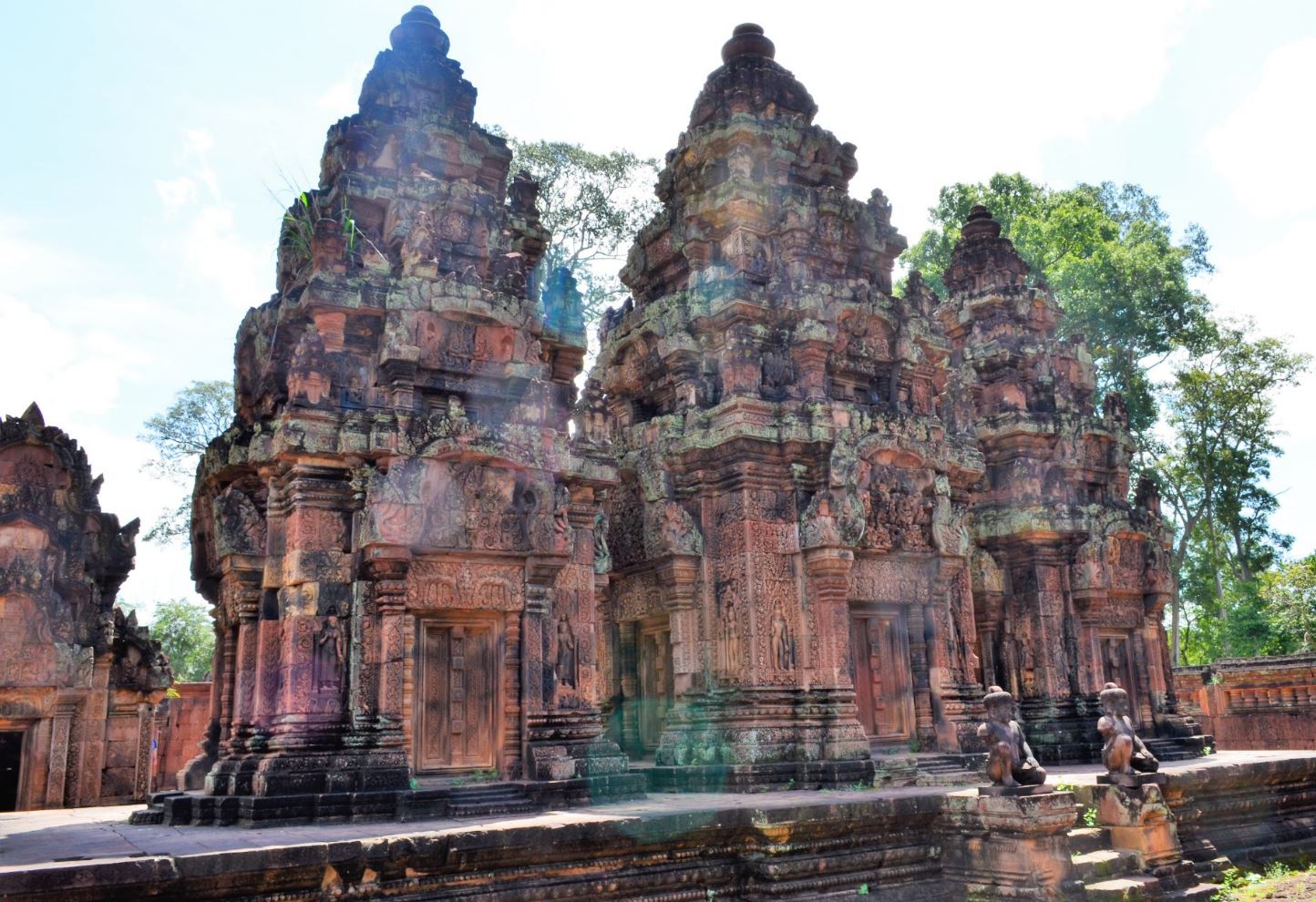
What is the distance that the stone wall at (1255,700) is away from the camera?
17.2 m

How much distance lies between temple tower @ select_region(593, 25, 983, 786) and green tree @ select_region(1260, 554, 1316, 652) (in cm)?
1343

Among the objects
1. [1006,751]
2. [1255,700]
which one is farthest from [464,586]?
[1255,700]

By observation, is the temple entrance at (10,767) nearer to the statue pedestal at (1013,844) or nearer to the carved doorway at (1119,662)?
the statue pedestal at (1013,844)

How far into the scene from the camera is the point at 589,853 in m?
7.23

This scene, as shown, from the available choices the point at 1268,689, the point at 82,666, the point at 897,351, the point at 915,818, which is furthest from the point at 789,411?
the point at 1268,689

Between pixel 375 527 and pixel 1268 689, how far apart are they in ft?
51.7

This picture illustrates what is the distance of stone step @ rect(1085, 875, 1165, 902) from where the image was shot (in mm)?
7922

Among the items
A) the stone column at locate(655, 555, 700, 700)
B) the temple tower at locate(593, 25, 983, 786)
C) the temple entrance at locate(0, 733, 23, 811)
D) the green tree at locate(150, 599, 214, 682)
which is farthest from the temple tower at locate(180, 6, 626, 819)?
the green tree at locate(150, 599, 214, 682)

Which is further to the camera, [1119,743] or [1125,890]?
[1119,743]

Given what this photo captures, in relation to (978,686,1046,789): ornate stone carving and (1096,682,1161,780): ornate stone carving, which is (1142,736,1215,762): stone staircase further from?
(978,686,1046,789): ornate stone carving

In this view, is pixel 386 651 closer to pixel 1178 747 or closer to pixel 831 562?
pixel 831 562

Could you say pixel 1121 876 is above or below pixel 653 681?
below

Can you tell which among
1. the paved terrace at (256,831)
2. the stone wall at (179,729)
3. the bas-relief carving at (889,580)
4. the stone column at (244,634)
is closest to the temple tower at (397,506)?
the stone column at (244,634)

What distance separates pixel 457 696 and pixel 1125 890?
18.1 feet
